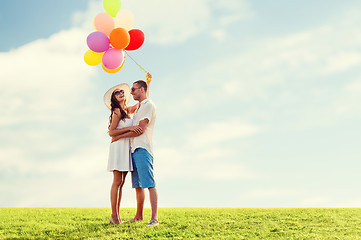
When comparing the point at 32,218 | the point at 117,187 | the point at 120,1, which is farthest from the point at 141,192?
the point at 120,1

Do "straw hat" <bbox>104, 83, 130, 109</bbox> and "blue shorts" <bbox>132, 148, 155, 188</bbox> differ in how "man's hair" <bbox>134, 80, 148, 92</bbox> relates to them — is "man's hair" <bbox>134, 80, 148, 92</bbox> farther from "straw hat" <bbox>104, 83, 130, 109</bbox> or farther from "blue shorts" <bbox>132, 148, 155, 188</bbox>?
"blue shorts" <bbox>132, 148, 155, 188</bbox>

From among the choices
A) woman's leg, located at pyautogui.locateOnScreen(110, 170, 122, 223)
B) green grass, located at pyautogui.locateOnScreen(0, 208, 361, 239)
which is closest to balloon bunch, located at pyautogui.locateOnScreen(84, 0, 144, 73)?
woman's leg, located at pyautogui.locateOnScreen(110, 170, 122, 223)

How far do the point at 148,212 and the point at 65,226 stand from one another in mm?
2335

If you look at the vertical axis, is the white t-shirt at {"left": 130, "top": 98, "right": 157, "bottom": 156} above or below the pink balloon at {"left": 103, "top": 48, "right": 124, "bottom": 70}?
below

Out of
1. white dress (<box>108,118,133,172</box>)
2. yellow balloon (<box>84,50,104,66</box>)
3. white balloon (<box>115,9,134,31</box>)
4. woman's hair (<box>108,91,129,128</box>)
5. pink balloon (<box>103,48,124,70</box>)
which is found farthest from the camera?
yellow balloon (<box>84,50,104,66</box>)

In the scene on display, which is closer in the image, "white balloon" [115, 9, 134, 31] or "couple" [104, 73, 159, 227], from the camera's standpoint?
"couple" [104, 73, 159, 227]

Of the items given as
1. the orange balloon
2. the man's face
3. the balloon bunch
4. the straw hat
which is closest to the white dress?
the man's face

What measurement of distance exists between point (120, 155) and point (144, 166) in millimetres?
536

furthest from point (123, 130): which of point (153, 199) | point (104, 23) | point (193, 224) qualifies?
point (193, 224)

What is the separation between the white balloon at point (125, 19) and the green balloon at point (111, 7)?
0.13 m

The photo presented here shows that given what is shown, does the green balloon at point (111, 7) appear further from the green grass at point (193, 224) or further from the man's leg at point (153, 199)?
the green grass at point (193, 224)

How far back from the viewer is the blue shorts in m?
7.05

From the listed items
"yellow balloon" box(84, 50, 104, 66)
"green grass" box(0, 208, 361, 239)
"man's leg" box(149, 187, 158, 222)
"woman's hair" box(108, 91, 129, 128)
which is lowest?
"green grass" box(0, 208, 361, 239)

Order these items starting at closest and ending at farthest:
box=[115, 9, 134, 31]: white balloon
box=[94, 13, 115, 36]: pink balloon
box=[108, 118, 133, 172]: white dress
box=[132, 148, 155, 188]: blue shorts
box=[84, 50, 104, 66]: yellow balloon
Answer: box=[132, 148, 155, 188]: blue shorts < box=[108, 118, 133, 172]: white dress < box=[94, 13, 115, 36]: pink balloon < box=[115, 9, 134, 31]: white balloon < box=[84, 50, 104, 66]: yellow balloon
